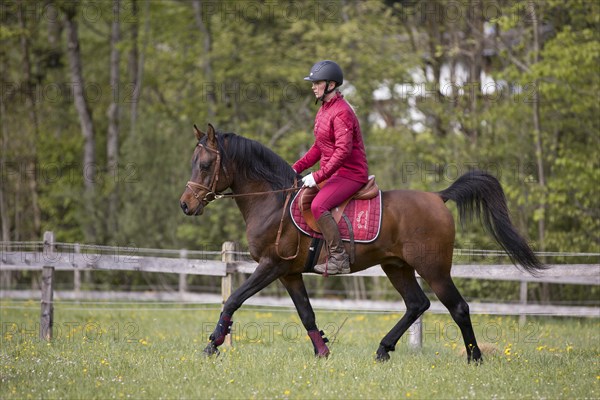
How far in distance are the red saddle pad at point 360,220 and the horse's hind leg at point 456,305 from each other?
802 millimetres

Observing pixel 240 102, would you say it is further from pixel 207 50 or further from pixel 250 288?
pixel 250 288

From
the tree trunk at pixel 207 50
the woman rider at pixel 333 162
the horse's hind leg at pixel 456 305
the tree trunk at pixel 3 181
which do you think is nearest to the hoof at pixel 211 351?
the woman rider at pixel 333 162

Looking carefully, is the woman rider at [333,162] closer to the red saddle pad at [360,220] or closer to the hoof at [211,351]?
the red saddle pad at [360,220]

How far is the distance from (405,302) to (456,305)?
700 mm

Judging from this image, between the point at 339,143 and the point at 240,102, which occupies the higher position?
the point at 240,102

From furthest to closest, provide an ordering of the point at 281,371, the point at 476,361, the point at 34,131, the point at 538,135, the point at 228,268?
the point at 34,131, the point at 538,135, the point at 228,268, the point at 476,361, the point at 281,371

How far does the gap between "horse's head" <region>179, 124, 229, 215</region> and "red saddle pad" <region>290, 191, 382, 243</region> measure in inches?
35.5

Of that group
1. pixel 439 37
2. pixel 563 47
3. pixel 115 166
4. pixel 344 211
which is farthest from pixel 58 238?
pixel 344 211

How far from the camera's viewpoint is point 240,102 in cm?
2520

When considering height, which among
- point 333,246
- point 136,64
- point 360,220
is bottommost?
point 333,246

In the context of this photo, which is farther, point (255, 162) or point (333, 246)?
point (255, 162)

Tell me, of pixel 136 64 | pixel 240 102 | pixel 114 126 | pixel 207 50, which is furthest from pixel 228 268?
pixel 136 64

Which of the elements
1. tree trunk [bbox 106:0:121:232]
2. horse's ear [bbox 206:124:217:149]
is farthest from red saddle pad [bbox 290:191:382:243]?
tree trunk [bbox 106:0:121:232]

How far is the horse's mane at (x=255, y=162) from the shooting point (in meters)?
8.46
